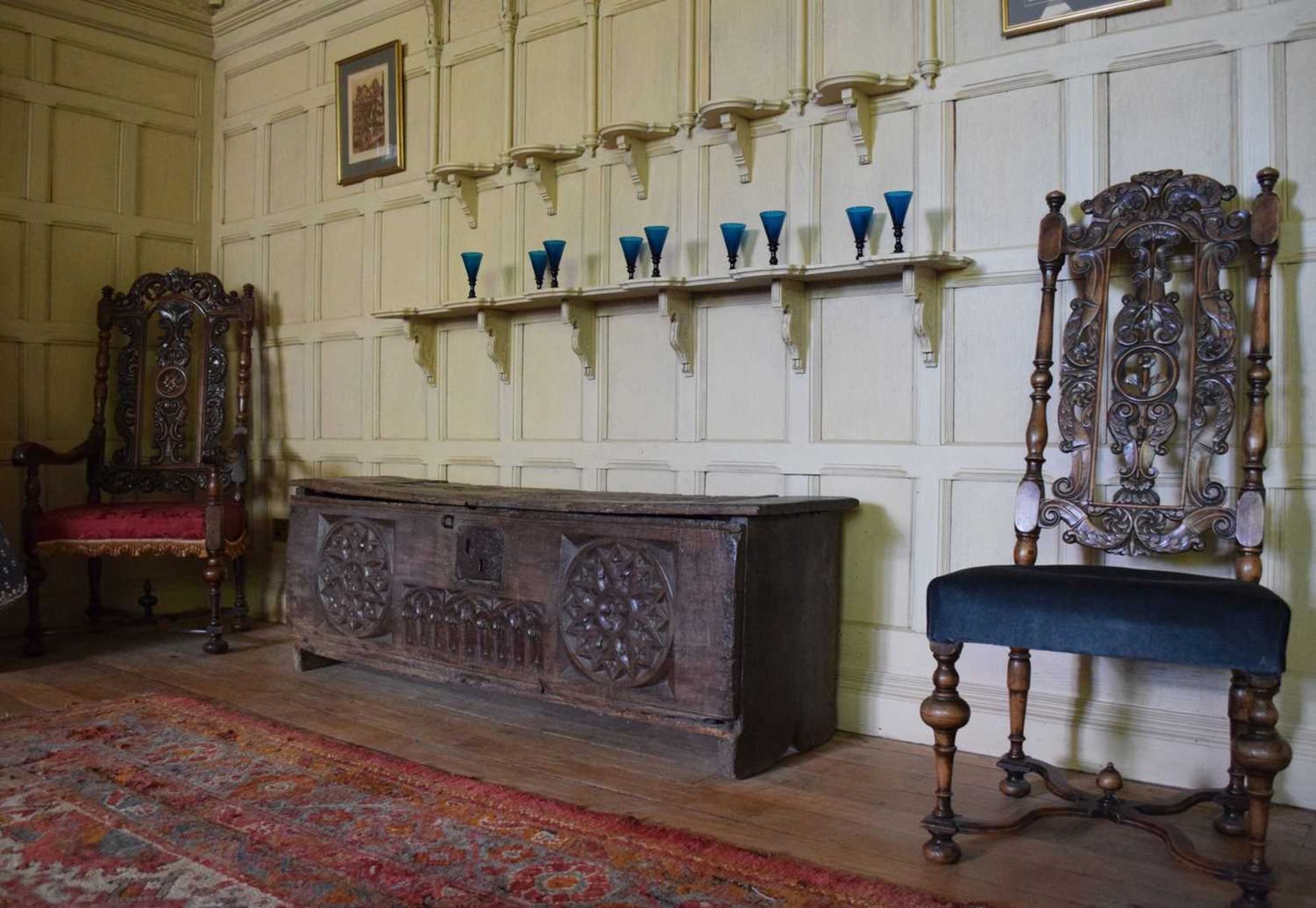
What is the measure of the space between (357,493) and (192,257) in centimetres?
227

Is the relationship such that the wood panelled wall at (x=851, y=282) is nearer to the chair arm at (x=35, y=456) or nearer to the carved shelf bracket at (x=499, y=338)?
the carved shelf bracket at (x=499, y=338)

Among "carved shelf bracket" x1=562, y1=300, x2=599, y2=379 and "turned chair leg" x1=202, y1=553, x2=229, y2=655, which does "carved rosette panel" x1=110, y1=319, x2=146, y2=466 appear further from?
"carved shelf bracket" x1=562, y1=300, x2=599, y2=379

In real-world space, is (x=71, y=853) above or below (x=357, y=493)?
below

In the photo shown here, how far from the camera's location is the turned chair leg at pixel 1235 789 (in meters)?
2.06

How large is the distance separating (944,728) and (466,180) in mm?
2689

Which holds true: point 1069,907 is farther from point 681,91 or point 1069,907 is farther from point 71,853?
point 681,91

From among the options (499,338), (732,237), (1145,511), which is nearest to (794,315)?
(732,237)

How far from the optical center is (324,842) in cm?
195

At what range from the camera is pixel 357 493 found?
3.22 meters

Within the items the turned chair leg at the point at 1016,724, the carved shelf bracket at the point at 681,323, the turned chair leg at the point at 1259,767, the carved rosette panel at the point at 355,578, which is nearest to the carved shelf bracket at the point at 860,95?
the carved shelf bracket at the point at 681,323

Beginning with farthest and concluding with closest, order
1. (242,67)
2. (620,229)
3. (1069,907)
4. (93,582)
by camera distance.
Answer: (242,67) → (93,582) → (620,229) → (1069,907)

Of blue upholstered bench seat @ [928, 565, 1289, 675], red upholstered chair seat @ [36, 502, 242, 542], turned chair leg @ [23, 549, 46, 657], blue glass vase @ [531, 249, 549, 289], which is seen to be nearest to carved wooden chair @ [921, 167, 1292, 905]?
blue upholstered bench seat @ [928, 565, 1289, 675]

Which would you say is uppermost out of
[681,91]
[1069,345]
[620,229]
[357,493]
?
[681,91]

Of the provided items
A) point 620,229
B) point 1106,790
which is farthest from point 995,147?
point 1106,790
